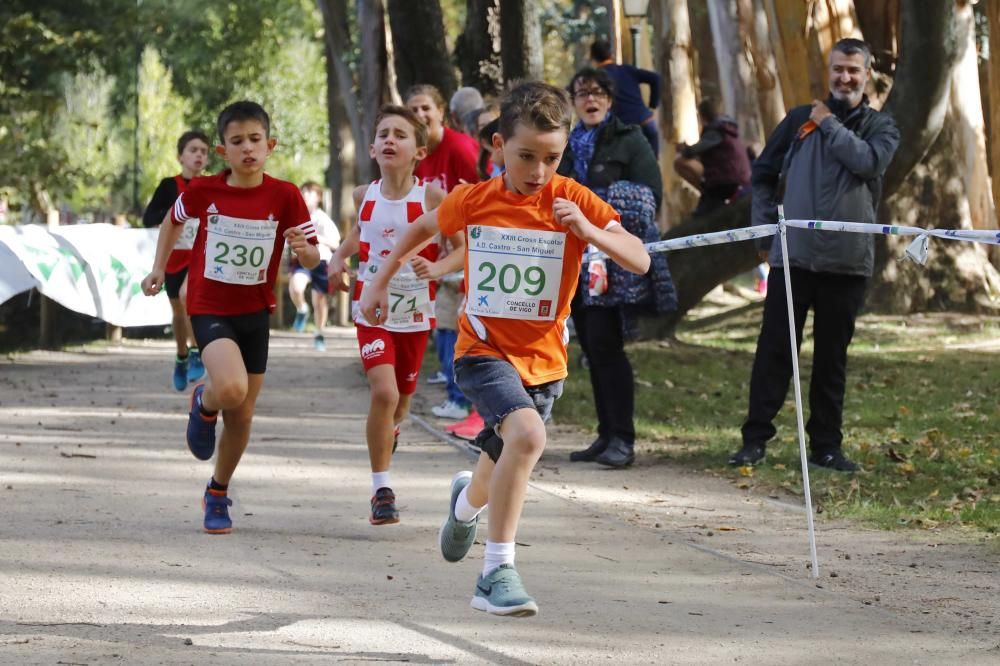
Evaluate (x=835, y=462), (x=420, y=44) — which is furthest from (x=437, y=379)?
(x=835, y=462)

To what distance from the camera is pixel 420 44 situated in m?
17.9

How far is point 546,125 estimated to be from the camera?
233 inches

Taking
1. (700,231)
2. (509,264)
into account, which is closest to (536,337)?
(509,264)

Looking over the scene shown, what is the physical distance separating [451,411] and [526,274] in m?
6.55

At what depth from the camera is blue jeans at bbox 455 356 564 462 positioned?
19.4ft

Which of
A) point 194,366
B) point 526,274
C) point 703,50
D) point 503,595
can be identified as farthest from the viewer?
point 703,50

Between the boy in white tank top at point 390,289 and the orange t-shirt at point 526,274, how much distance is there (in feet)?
5.85

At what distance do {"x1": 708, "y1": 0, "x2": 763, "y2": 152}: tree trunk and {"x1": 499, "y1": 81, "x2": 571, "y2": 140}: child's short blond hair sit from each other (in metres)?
18.1

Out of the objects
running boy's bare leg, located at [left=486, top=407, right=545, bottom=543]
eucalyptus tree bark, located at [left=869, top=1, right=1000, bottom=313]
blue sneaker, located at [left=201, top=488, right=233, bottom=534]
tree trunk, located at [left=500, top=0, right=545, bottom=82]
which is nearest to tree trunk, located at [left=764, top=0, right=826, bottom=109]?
eucalyptus tree bark, located at [left=869, top=1, right=1000, bottom=313]

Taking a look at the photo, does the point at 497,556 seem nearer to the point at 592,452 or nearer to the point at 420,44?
the point at 592,452

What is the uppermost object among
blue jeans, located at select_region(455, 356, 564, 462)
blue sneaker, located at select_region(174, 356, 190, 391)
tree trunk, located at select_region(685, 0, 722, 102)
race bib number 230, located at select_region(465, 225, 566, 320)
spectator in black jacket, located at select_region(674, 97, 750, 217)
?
tree trunk, located at select_region(685, 0, 722, 102)

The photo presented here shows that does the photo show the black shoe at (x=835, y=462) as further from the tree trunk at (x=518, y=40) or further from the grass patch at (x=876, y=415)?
the tree trunk at (x=518, y=40)

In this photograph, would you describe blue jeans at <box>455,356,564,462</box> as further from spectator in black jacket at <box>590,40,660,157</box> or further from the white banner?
the white banner

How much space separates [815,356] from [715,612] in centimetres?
403
